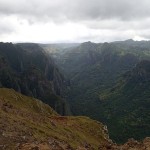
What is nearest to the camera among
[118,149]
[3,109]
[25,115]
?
[118,149]

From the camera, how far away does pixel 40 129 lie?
4584 inches

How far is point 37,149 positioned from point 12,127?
24.5 metres

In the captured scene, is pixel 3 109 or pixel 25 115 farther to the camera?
pixel 25 115

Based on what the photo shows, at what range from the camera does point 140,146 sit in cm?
9175

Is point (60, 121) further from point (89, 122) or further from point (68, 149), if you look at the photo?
point (68, 149)

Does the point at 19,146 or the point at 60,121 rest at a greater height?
the point at 19,146

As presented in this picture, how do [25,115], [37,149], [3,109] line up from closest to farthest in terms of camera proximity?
[37,149] → [3,109] → [25,115]

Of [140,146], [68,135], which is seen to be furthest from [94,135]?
[140,146]

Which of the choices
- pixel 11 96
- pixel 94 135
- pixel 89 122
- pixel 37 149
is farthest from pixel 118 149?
pixel 11 96

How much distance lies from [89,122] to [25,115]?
6094 cm

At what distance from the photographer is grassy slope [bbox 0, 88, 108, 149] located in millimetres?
86025

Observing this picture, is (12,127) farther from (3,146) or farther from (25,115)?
(25,115)

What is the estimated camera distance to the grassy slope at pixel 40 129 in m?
86.0

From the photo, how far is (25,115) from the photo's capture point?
134m
